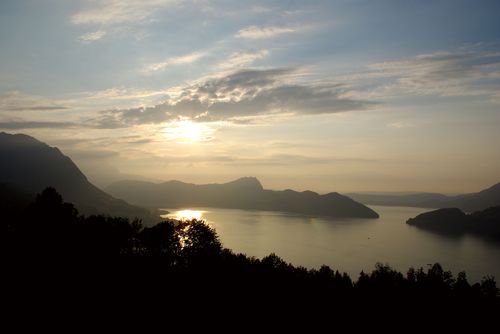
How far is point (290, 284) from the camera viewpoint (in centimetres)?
6956

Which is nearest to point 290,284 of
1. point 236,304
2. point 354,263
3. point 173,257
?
point 236,304

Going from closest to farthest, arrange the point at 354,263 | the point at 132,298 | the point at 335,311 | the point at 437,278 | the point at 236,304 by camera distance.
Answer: the point at 132,298
the point at 236,304
the point at 335,311
the point at 437,278
the point at 354,263

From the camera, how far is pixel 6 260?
176 feet

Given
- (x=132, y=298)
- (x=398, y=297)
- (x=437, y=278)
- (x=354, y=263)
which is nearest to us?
(x=132, y=298)

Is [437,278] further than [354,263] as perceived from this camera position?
No

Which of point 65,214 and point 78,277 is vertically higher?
point 65,214

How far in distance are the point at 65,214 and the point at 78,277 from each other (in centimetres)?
2292

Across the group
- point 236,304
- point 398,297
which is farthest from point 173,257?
point 398,297

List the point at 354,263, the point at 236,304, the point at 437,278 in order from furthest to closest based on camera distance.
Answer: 1. the point at 354,263
2. the point at 437,278
3. the point at 236,304

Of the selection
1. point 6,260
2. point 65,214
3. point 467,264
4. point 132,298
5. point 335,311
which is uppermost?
point 65,214

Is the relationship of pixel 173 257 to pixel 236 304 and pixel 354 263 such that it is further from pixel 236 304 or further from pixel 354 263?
pixel 354 263

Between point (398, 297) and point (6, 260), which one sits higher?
point (6, 260)

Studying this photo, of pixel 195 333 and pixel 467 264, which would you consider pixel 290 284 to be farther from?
pixel 467 264

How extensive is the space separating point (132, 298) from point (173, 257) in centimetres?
2187
